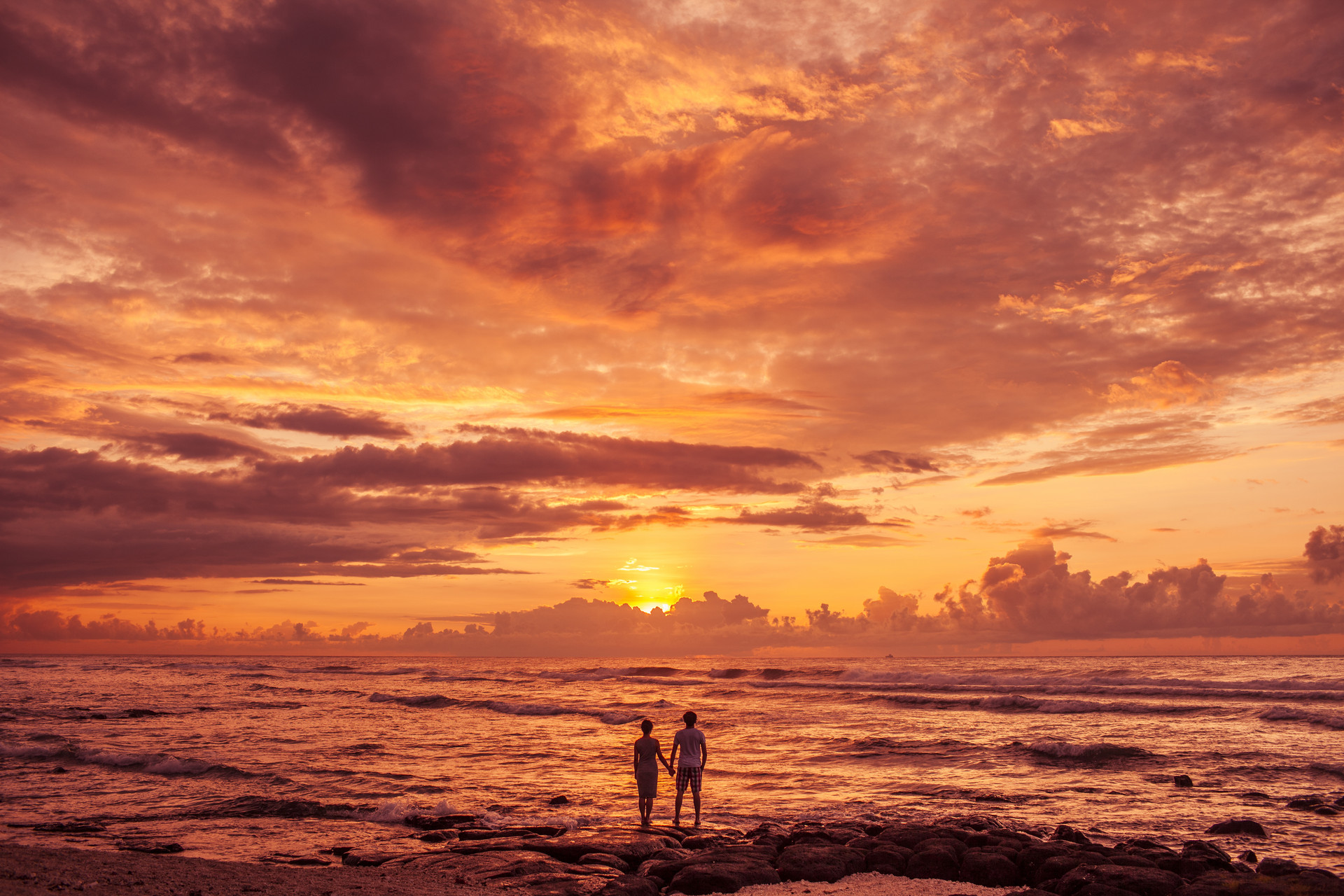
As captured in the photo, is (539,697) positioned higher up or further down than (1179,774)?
further down

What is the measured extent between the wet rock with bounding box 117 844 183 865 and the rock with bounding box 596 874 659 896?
5.09 metres

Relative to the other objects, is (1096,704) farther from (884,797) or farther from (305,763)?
(305,763)

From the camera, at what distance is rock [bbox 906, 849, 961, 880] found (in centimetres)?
1295

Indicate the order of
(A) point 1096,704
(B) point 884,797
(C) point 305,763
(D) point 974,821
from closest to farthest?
(D) point 974,821
(B) point 884,797
(C) point 305,763
(A) point 1096,704

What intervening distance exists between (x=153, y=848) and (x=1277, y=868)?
18681 millimetres

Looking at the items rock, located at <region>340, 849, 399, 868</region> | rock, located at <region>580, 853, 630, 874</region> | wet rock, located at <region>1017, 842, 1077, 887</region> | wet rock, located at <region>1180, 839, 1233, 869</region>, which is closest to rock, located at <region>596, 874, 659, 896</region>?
rock, located at <region>580, 853, 630, 874</region>

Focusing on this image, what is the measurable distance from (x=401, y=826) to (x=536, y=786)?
5.53 m

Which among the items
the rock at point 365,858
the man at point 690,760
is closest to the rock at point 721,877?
the man at point 690,760

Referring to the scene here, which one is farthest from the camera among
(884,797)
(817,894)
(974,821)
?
(884,797)

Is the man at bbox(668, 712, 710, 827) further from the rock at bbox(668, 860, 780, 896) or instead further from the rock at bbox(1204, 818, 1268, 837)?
the rock at bbox(1204, 818, 1268, 837)

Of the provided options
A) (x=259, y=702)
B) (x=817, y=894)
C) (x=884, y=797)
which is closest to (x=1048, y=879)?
(x=817, y=894)

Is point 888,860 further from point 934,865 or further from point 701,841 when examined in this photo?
point 701,841

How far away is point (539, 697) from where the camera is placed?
192 ft

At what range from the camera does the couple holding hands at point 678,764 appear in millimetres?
16656
